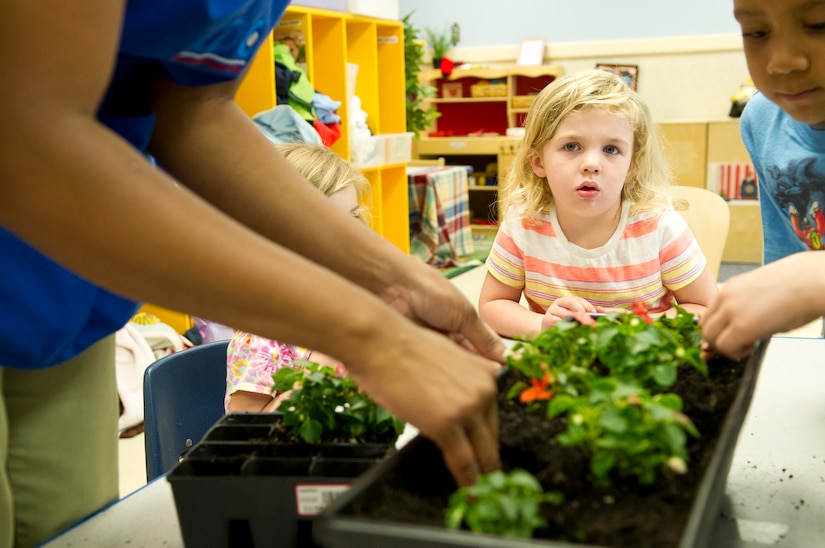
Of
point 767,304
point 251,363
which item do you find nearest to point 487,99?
point 251,363

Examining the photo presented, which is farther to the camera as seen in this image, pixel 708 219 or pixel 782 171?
pixel 708 219

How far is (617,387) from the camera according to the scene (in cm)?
68

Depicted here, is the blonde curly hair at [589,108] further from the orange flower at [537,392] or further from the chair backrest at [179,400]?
the orange flower at [537,392]

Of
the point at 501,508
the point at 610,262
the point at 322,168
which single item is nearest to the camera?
the point at 501,508

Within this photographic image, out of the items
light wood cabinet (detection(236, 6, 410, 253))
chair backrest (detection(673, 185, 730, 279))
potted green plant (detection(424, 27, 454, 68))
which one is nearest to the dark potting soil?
chair backrest (detection(673, 185, 730, 279))

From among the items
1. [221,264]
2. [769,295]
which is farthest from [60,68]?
[769,295]

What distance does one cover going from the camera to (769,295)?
82cm

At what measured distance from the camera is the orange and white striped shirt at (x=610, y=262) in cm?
186

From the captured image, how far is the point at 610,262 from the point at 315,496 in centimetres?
128

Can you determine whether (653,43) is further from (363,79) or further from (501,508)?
(501,508)

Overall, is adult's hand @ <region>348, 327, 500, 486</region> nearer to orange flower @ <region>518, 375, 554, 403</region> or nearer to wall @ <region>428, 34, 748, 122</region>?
orange flower @ <region>518, 375, 554, 403</region>

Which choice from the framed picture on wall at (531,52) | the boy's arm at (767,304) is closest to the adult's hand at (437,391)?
the boy's arm at (767,304)

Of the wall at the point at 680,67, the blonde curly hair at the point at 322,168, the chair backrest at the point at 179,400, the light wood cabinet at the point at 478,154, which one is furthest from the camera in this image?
the light wood cabinet at the point at 478,154

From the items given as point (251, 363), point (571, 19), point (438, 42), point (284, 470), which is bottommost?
point (251, 363)
